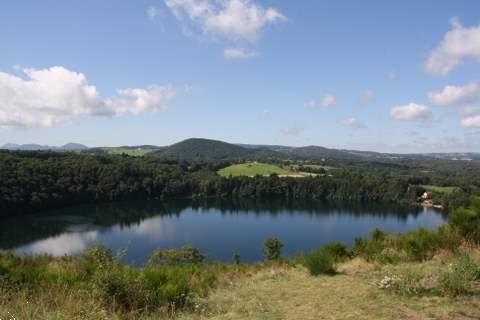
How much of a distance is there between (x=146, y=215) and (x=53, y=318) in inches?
2166

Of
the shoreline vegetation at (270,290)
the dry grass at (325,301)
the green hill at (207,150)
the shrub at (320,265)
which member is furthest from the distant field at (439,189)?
the green hill at (207,150)

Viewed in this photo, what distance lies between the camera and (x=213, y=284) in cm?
518

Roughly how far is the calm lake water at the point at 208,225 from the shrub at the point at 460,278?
982 inches

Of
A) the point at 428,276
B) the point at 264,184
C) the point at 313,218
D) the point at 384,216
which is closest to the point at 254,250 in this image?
the point at 313,218

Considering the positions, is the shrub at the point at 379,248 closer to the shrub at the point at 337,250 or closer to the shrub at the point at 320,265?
the shrub at the point at 337,250

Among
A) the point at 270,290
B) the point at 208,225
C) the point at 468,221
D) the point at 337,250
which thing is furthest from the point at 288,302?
the point at 208,225

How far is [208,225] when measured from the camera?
1960 inches

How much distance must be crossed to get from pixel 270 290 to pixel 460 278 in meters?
2.06

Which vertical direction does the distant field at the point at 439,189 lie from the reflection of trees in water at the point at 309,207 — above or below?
above

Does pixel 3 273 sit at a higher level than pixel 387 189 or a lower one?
higher

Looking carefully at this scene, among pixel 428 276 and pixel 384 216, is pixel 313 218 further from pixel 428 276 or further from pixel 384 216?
pixel 428 276

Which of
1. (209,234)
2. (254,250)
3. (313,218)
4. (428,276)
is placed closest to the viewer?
(428,276)

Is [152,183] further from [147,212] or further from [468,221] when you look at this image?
[468,221]

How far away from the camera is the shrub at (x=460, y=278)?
3.84 meters
